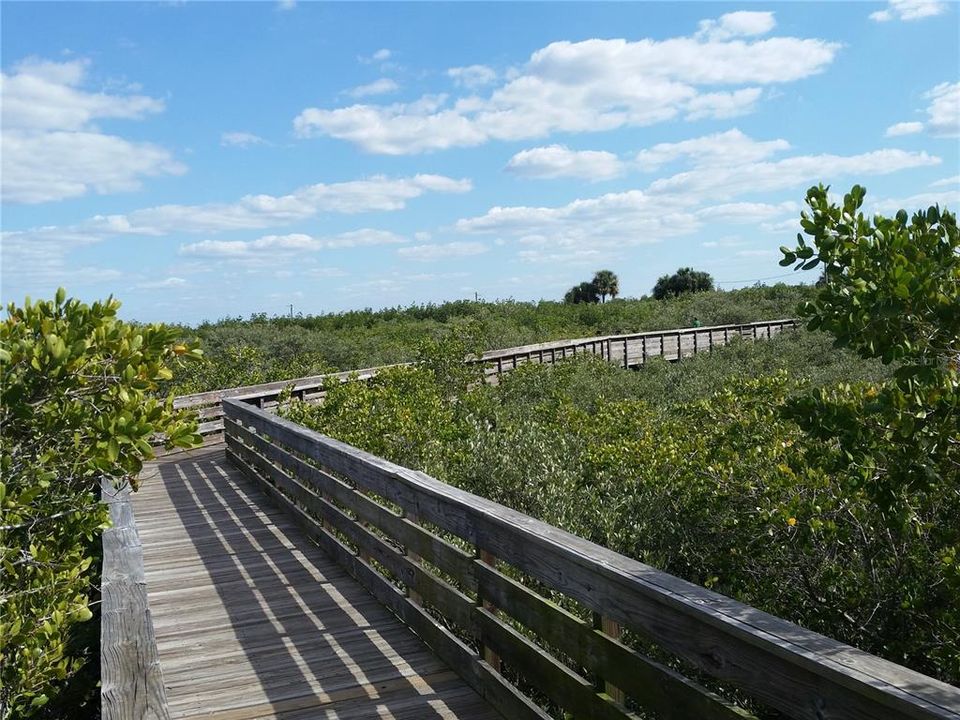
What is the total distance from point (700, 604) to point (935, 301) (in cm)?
144

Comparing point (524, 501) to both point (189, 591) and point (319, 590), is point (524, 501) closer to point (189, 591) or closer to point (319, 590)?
point (319, 590)

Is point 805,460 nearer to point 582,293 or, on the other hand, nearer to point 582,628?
point 582,628

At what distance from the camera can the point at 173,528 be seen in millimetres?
8555

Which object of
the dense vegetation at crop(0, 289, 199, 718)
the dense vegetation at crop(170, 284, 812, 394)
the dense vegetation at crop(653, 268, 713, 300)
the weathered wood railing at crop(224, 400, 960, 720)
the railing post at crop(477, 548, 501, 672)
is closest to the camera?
the weathered wood railing at crop(224, 400, 960, 720)

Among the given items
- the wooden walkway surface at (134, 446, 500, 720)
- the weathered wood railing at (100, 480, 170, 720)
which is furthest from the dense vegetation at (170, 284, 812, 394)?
the weathered wood railing at (100, 480, 170, 720)

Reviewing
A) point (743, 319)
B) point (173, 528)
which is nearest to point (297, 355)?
point (173, 528)

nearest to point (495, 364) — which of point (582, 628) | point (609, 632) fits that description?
point (582, 628)

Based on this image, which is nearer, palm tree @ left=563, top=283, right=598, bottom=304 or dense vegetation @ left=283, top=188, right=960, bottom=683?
dense vegetation @ left=283, top=188, right=960, bottom=683

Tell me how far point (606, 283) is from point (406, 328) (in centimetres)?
3975

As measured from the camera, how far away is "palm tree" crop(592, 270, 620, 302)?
71.0 m

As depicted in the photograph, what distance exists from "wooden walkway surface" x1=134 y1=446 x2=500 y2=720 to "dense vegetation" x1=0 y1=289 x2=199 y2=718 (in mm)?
747

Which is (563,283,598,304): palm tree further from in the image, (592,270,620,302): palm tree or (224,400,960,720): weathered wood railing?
(224,400,960,720): weathered wood railing

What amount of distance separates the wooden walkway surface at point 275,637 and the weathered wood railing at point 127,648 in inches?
→ 39.5

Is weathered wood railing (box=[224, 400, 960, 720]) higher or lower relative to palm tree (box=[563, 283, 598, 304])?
lower
